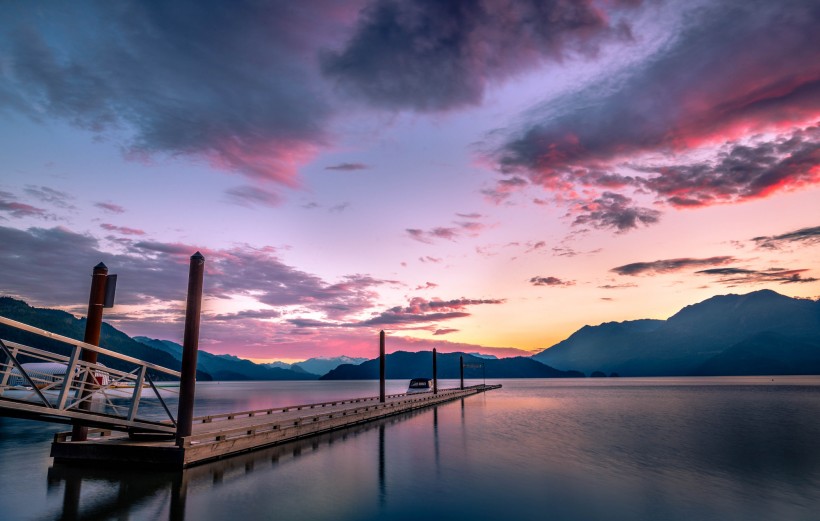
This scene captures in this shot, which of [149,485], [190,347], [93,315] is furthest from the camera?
[93,315]

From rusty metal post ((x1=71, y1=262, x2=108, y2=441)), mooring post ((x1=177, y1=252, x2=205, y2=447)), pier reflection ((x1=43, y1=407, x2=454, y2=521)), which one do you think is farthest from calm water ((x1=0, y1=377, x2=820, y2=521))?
mooring post ((x1=177, y1=252, x2=205, y2=447))

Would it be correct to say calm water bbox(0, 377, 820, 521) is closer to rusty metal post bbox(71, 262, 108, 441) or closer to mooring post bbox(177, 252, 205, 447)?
rusty metal post bbox(71, 262, 108, 441)

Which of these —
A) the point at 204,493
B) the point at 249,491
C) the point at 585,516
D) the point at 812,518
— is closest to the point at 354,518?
the point at 249,491

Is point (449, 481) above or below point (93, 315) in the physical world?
below

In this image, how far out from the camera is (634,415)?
6688cm

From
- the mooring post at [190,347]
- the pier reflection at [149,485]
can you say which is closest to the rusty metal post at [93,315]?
the pier reflection at [149,485]

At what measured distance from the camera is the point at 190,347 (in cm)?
2342

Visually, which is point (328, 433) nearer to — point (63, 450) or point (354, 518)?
point (63, 450)

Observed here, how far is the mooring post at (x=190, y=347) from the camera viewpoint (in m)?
22.8

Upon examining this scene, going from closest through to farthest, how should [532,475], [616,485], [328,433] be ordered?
[616,485]
[532,475]
[328,433]

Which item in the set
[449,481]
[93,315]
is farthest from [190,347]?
[449,481]

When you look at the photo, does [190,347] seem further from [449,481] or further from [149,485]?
[449,481]

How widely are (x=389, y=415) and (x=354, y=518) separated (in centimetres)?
4280

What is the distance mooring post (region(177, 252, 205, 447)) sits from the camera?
74.7 ft
